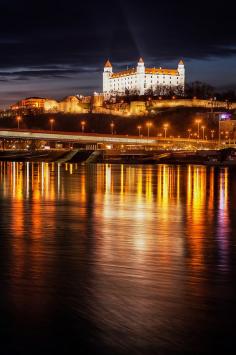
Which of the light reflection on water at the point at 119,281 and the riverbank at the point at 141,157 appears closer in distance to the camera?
the light reflection on water at the point at 119,281

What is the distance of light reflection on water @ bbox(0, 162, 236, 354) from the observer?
22.2ft

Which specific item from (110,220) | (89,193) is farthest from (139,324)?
(89,193)

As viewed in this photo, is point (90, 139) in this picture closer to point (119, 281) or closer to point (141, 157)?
point (141, 157)

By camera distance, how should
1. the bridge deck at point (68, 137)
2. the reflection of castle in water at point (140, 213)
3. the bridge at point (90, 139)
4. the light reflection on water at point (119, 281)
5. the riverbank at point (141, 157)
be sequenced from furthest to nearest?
the bridge at point (90, 139) → the bridge deck at point (68, 137) → the riverbank at point (141, 157) → the reflection of castle in water at point (140, 213) → the light reflection on water at point (119, 281)

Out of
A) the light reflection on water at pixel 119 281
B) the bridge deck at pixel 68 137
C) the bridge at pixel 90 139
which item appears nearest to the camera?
the light reflection on water at pixel 119 281

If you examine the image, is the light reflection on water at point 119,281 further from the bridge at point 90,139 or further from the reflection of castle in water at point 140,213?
the bridge at point 90,139

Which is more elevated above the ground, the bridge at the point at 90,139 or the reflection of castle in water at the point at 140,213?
the bridge at the point at 90,139

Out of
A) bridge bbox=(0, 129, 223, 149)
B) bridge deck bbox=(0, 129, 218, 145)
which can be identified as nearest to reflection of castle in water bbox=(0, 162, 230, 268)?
bridge deck bbox=(0, 129, 218, 145)

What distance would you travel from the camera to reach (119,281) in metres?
9.02

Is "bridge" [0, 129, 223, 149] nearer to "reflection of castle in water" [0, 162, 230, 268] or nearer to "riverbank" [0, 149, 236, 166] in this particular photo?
"riverbank" [0, 149, 236, 166]

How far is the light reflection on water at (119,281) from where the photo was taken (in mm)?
6766

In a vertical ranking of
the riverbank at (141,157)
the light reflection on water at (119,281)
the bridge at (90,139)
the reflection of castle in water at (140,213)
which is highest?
the bridge at (90,139)

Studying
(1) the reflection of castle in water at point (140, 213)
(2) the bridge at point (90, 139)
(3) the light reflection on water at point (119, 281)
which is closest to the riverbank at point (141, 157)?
(2) the bridge at point (90, 139)

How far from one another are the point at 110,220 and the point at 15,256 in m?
6.15
